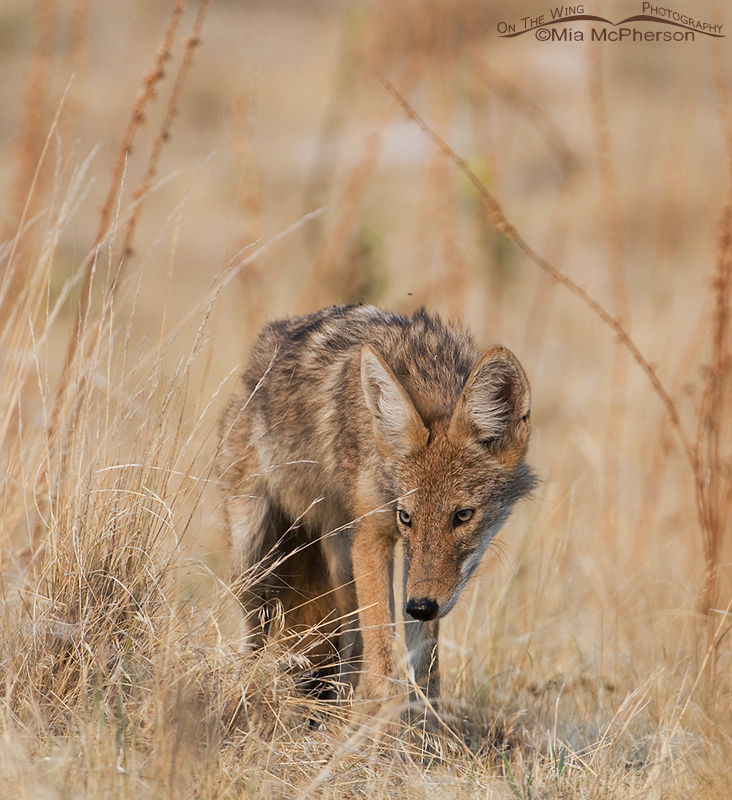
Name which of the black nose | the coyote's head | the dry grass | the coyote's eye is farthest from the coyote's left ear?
the dry grass

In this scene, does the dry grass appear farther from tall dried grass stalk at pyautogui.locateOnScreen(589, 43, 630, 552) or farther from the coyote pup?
the coyote pup

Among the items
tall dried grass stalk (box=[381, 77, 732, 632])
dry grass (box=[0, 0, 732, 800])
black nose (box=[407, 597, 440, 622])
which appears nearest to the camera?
dry grass (box=[0, 0, 732, 800])

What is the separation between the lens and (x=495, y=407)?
3.52 m

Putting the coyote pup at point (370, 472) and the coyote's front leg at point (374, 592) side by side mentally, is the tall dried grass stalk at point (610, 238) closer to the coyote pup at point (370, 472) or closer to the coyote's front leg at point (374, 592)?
the coyote pup at point (370, 472)

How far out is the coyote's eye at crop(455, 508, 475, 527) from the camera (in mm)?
3443

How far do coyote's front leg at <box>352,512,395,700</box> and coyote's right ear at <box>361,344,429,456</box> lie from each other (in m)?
0.31

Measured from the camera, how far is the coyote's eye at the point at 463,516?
3.44 m

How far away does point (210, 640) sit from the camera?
3379mm

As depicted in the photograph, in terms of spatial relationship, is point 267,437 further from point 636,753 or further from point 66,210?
point 636,753

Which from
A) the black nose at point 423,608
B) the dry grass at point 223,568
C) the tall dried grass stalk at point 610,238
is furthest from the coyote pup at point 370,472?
the tall dried grass stalk at point 610,238

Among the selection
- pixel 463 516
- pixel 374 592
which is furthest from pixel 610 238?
pixel 374 592

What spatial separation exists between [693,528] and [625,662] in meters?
1.31

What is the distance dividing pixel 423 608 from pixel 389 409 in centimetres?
78

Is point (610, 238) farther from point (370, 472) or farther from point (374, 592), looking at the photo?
point (374, 592)
